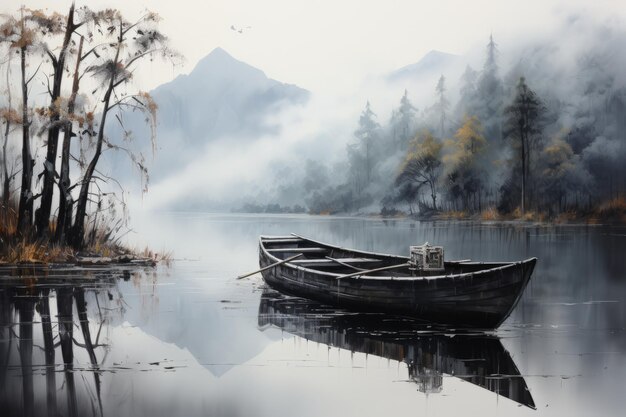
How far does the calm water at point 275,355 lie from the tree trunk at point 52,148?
4.88ft

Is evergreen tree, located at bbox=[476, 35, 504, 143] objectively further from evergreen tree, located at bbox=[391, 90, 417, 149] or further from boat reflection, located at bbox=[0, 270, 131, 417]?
boat reflection, located at bbox=[0, 270, 131, 417]

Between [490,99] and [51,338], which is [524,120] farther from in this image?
[51,338]

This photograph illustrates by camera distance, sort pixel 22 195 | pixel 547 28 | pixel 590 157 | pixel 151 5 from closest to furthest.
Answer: pixel 22 195 → pixel 151 5 → pixel 547 28 → pixel 590 157

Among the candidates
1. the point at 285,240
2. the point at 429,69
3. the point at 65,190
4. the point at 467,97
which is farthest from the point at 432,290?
the point at 467,97

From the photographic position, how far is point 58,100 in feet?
29.1

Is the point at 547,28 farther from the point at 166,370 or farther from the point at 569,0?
the point at 166,370

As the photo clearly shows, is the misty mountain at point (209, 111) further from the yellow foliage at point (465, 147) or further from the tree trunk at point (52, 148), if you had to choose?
the tree trunk at point (52, 148)

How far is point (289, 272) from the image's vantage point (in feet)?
21.8

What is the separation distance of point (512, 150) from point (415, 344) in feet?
56.9

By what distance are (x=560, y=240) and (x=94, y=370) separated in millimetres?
10645

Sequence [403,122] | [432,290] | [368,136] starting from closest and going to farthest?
1. [432,290]
2. [368,136]
3. [403,122]

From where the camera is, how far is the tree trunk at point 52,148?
8.99 m

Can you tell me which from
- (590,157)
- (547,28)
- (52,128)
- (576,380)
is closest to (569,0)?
(547,28)

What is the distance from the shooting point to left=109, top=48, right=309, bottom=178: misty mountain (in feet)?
61.5
